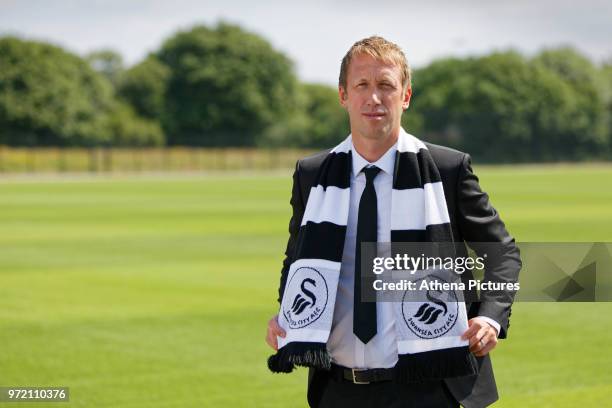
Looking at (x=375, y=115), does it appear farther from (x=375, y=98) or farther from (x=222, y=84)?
(x=222, y=84)

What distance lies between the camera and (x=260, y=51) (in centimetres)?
10606

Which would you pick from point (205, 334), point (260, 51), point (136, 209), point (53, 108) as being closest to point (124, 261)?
point (205, 334)

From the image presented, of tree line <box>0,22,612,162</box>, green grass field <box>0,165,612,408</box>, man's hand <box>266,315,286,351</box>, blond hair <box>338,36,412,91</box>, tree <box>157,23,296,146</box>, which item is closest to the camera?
blond hair <box>338,36,412,91</box>

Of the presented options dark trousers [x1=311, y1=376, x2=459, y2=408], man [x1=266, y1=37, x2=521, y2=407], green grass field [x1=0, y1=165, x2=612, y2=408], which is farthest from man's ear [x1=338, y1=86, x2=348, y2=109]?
green grass field [x1=0, y1=165, x2=612, y2=408]

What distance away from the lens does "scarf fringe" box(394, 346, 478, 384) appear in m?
3.70

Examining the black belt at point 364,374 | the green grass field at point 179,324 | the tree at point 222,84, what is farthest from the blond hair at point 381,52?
the tree at point 222,84

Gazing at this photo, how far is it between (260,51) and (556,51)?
36193 mm

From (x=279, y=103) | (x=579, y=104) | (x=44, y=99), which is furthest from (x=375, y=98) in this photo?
(x=579, y=104)

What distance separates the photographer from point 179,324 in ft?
36.6

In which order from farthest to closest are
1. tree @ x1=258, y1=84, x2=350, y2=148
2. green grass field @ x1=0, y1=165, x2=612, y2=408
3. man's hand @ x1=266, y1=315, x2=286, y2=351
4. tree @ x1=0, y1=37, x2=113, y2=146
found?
tree @ x1=258, y1=84, x2=350, y2=148, tree @ x1=0, y1=37, x2=113, y2=146, green grass field @ x1=0, y1=165, x2=612, y2=408, man's hand @ x1=266, y1=315, x2=286, y2=351

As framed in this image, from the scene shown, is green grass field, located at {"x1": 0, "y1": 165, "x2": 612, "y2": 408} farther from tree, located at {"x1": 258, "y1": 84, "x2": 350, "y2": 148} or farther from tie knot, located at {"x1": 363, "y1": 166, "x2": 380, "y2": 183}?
tree, located at {"x1": 258, "y1": 84, "x2": 350, "y2": 148}

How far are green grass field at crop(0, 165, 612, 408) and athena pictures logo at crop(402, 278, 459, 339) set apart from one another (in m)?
4.09

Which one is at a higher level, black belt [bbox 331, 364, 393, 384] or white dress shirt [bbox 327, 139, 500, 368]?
white dress shirt [bbox 327, 139, 500, 368]

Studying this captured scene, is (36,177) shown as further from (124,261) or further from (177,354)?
(177,354)
